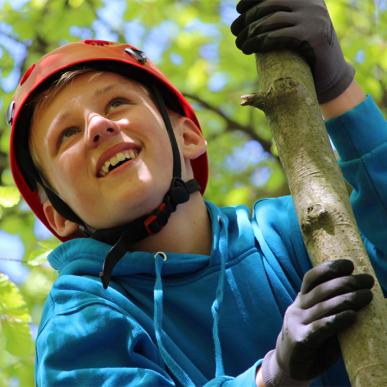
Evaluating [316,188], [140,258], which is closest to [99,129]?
[140,258]

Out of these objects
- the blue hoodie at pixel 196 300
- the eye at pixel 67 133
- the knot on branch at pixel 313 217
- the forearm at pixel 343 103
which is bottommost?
the knot on branch at pixel 313 217

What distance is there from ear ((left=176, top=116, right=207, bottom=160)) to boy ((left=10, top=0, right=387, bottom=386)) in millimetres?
13

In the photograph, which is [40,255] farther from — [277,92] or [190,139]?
[277,92]

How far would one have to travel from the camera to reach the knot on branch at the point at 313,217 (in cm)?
234

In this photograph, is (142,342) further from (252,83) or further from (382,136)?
(252,83)

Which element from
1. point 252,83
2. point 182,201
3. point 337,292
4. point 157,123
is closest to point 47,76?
point 157,123

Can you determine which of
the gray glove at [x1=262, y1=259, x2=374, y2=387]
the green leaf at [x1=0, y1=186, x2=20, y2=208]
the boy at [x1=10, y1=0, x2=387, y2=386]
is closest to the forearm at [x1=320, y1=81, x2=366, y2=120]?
the boy at [x1=10, y1=0, x2=387, y2=386]

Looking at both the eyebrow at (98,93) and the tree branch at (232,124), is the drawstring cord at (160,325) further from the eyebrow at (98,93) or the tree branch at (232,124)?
the tree branch at (232,124)

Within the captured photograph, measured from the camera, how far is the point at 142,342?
3064 mm

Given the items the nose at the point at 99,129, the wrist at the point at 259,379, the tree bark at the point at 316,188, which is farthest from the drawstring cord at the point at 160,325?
the tree bark at the point at 316,188

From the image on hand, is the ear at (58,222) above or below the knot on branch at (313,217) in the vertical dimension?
above

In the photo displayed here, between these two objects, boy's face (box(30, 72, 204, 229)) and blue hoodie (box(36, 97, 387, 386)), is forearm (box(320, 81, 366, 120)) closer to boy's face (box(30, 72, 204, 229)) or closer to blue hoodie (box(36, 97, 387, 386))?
blue hoodie (box(36, 97, 387, 386))

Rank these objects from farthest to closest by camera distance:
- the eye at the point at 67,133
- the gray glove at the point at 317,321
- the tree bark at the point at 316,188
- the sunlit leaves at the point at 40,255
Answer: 1. the sunlit leaves at the point at 40,255
2. the eye at the point at 67,133
3. the gray glove at the point at 317,321
4. the tree bark at the point at 316,188

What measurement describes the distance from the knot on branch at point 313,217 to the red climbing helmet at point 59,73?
160cm
